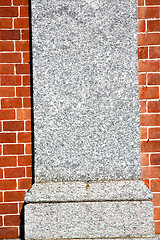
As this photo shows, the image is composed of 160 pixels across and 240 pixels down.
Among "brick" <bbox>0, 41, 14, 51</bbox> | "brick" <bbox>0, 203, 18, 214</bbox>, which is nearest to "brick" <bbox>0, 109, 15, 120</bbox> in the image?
"brick" <bbox>0, 41, 14, 51</bbox>

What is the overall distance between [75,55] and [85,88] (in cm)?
31

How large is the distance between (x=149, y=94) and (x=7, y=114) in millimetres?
1340

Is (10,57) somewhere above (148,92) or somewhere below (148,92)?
above

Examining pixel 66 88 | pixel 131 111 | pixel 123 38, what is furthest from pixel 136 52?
pixel 66 88

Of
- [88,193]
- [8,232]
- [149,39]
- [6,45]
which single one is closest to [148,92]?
[149,39]

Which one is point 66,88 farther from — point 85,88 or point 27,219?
point 27,219

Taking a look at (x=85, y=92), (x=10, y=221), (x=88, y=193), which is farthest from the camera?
(x=10, y=221)

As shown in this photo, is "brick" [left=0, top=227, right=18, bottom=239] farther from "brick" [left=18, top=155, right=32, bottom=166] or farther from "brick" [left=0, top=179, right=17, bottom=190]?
"brick" [left=18, top=155, right=32, bottom=166]

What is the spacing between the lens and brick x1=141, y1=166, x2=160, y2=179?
2240 millimetres

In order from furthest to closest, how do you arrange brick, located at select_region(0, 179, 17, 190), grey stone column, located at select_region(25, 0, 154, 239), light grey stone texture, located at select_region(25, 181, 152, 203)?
1. brick, located at select_region(0, 179, 17, 190)
2. grey stone column, located at select_region(25, 0, 154, 239)
3. light grey stone texture, located at select_region(25, 181, 152, 203)

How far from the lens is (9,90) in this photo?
7.35 feet

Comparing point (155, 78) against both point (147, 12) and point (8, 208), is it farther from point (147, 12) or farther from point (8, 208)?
point (8, 208)

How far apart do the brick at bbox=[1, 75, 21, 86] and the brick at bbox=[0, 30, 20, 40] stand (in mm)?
362

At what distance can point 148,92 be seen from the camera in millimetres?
2240
